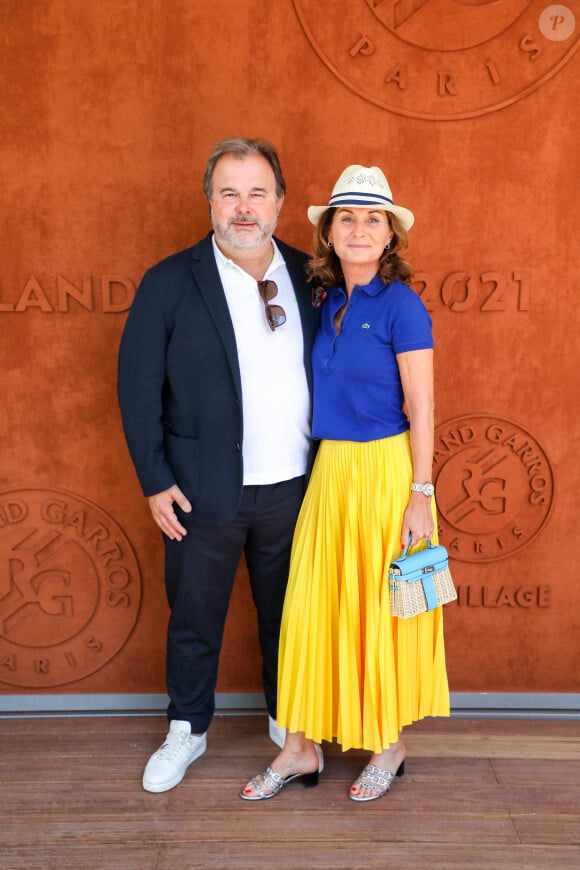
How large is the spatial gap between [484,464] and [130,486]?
4.35 feet

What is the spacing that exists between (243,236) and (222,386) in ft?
1.53

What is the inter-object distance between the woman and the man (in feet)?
0.35

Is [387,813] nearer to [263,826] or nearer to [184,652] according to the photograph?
[263,826]

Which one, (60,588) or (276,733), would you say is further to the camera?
(60,588)

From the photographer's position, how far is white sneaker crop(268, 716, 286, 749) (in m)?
2.60

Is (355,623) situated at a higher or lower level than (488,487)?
lower

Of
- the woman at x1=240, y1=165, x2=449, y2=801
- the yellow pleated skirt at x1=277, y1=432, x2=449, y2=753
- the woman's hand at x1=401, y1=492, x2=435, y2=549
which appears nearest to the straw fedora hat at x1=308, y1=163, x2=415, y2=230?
the woman at x1=240, y1=165, x2=449, y2=801

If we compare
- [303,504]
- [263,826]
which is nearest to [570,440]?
[303,504]

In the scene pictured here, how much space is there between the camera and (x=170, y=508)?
2355 mm

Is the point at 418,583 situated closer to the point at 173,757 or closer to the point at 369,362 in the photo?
the point at 369,362

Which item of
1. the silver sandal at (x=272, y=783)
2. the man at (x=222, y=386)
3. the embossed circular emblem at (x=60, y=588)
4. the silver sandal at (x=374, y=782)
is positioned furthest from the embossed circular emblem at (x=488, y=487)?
the embossed circular emblem at (x=60, y=588)

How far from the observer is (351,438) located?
226cm

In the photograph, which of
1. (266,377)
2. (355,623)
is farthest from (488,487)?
(266,377)

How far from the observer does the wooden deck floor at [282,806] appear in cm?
211
